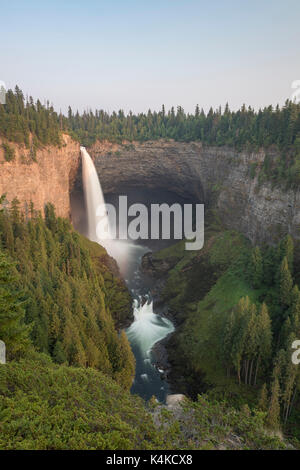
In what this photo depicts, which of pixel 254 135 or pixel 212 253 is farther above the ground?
pixel 254 135

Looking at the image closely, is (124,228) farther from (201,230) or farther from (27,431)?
(27,431)

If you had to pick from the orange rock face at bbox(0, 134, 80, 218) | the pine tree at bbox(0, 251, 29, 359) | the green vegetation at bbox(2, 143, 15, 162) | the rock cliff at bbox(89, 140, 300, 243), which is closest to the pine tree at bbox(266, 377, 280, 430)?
the pine tree at bbox(0, 251, 29, 359)

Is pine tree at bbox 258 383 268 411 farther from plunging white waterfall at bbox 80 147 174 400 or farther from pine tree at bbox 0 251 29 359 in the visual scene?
pine tree at bbox 0 251 29 359

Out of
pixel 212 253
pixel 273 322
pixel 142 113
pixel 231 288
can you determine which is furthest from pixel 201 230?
pixel 142 113

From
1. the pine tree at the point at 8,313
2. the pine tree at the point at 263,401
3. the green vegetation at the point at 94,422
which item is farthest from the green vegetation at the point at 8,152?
the pine tree at the point at 263,401

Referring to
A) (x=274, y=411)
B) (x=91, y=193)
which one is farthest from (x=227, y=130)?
(x=274, y=411)

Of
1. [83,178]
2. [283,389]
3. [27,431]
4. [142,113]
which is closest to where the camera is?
[27,431]
